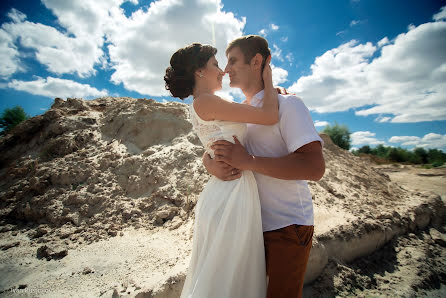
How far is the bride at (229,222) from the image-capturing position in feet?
4.39

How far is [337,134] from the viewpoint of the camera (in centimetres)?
2484

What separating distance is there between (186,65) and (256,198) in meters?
1.38

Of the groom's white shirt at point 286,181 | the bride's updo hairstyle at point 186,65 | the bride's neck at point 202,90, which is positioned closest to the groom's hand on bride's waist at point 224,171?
the groom's white shirt at point 286,181

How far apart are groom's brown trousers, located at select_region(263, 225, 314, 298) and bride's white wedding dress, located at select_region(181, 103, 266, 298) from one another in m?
0.06

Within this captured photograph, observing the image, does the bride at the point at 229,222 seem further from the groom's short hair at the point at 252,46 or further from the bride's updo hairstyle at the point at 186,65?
the bride's updo hairstyle at the point at 186,65

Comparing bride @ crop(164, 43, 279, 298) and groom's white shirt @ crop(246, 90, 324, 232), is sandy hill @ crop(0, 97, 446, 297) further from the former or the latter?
groom's white shirt @ crop(246, 90, 324, 232)

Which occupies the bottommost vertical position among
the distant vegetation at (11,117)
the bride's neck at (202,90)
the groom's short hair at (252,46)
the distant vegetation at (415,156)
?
the distant vegetation at (415,156)

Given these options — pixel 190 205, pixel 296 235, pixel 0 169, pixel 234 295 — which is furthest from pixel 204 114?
pixel 0 169

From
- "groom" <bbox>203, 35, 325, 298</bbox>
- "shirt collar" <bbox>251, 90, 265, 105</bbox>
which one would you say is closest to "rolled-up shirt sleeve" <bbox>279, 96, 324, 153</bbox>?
"groom" <bbox>203, 35, 325, 298</bbox>

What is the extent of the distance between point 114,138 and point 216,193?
6440 millimetres

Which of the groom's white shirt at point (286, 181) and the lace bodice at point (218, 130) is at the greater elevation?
the lace bodice at point (218, 130)

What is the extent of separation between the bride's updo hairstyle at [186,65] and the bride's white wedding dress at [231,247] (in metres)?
1.10

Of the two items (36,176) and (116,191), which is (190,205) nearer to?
(116,191)

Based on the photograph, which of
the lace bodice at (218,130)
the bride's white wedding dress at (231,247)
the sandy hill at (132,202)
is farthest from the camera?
the sandy hill at (132,202)
